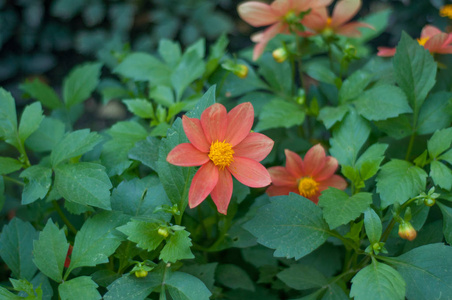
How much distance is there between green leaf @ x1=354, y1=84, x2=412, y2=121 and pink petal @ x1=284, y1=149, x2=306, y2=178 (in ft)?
0.54

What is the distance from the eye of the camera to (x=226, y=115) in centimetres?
75

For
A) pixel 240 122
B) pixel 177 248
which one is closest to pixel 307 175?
pixel 240 122

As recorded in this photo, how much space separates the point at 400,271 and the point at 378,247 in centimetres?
7

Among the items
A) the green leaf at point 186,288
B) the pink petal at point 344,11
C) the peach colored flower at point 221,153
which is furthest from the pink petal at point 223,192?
the pink petal at point 344,11

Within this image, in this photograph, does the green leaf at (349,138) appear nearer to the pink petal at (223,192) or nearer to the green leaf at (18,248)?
the pink petal at (223,192)

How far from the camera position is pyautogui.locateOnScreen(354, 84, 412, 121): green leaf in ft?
2.97

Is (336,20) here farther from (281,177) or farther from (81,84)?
(81,84)

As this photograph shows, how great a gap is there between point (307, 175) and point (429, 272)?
1.02 ft

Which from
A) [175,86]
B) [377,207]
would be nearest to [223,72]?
[175,86]

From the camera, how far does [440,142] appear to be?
0.83 metres

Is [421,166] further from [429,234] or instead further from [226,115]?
[226,115]

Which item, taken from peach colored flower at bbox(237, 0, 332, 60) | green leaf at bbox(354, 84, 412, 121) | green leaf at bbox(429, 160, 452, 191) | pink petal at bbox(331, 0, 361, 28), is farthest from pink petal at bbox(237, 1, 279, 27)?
green leaf at bbox(429, 160, 452, 191)

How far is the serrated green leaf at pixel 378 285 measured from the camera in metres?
0.67

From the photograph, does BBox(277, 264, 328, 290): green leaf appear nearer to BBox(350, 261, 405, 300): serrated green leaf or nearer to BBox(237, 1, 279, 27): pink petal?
BBox(350, 261, 405, 300): serrated green leaf
